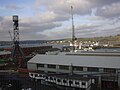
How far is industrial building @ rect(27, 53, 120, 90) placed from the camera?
2781 cm

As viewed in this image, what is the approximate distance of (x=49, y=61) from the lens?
36406 mm

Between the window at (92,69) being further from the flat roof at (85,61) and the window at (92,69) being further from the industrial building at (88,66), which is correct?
the flat roof at (85,61)

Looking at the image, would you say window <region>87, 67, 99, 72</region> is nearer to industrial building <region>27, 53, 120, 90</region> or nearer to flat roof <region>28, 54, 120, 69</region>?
industrial building <region>27, 53, 120, 90</region>

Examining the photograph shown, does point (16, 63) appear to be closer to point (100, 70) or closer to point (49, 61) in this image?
point (49, 61)

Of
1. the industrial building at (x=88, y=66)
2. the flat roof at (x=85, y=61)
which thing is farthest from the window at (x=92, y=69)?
the flat roof at (x=85, y=61)

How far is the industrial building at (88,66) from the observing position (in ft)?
91.2

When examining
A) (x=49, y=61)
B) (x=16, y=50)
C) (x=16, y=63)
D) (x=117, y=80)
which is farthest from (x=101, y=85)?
(x=16, y=50)

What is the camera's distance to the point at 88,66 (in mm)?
30406

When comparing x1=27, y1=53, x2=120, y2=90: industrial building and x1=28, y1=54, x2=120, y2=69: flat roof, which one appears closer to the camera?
x1=27, y1=53, x2=120, y2=90: industrial building

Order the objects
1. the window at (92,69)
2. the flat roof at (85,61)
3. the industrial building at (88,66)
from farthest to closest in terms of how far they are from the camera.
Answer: the window at (92,69)
the flat roof at (85,61)
the industrial building at (88,66)

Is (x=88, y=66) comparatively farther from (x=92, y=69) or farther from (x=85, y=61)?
(x=85, y=61)

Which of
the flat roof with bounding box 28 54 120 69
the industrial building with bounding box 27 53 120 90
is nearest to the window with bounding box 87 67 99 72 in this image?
the industrial building with bounding box 27 53 120 90

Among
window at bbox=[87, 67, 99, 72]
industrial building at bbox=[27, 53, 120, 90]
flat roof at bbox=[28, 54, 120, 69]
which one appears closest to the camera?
industrial building at bbox=[27, 53, 120, 90]

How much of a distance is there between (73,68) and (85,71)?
2.41m
